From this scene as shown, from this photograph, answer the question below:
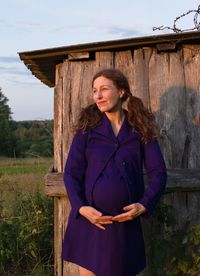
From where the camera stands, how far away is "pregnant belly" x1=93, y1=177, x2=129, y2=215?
3.30m

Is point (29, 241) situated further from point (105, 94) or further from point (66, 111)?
point (105, 94)

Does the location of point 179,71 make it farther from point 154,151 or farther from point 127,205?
point 127,205

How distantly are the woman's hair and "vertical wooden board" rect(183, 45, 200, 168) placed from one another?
48.5 inches

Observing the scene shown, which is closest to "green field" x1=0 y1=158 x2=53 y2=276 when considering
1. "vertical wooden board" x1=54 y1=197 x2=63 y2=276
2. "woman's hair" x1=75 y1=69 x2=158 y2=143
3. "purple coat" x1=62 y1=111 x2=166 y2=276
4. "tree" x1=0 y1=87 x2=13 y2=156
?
"vertical wooden board" x1=54 y1=197 x2=63 y2=276

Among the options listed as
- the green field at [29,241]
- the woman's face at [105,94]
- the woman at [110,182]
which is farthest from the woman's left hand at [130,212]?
the green field at [29,241]

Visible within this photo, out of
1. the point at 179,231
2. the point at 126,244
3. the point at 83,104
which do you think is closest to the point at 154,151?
the point at 126,244

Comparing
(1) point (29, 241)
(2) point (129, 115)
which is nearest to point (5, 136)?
(1) point (29, 241)

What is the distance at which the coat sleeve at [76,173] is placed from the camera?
133 inches

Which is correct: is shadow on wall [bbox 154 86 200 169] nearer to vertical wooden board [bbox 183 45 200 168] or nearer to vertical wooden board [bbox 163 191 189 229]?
vertical wooden board [bbox 183 45 200 168]

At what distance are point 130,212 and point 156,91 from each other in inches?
75.2

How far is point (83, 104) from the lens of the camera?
4.96 m

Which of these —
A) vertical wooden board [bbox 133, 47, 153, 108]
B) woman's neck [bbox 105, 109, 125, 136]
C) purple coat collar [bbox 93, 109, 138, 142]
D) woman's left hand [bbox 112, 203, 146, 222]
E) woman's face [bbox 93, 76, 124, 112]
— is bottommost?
woman's left hand [bbox 112, 203, 146, 222]

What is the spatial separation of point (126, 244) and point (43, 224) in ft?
8.87

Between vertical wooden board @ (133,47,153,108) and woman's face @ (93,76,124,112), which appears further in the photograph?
vertical wooden board @ (133,47,153,108)
